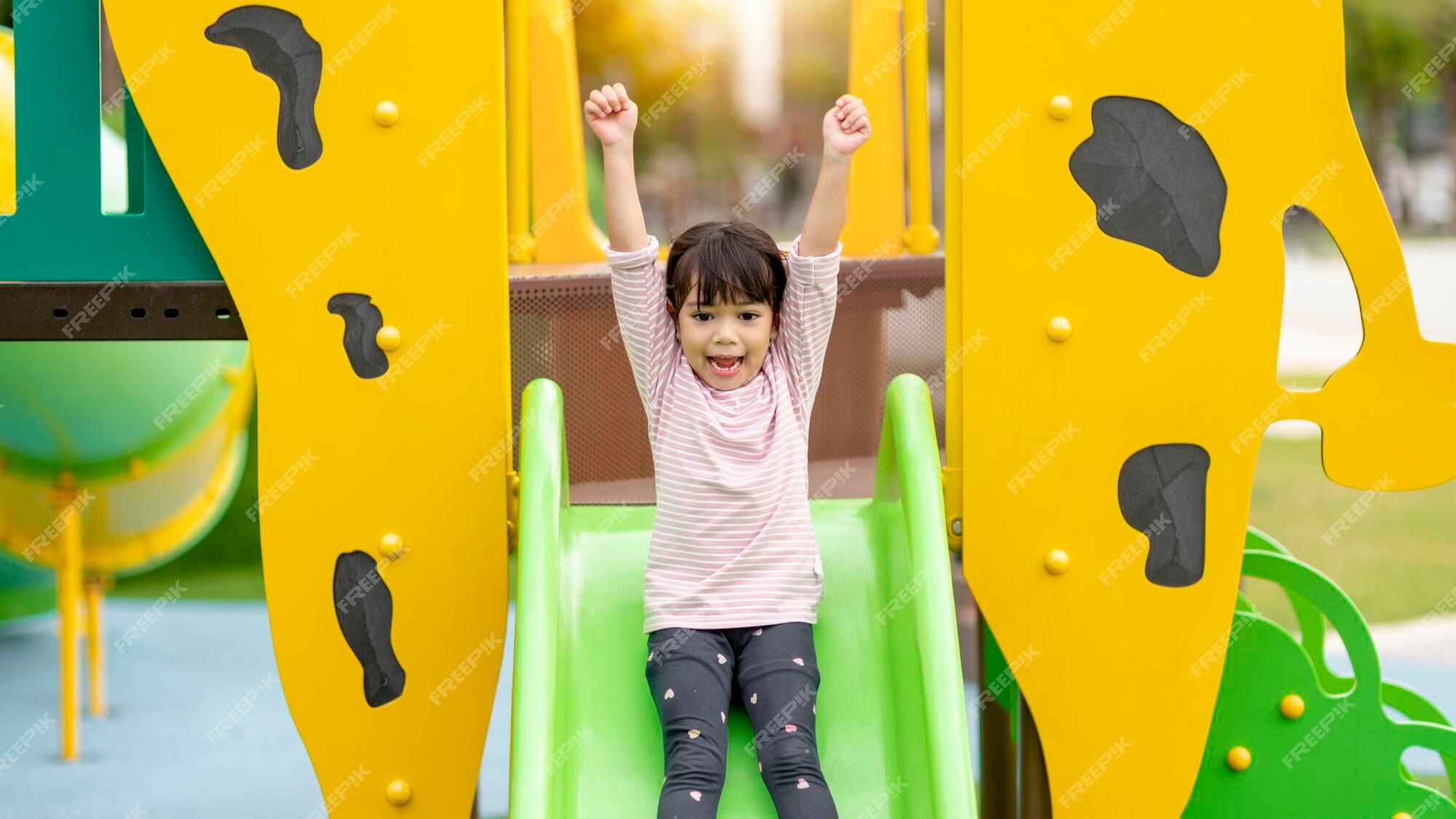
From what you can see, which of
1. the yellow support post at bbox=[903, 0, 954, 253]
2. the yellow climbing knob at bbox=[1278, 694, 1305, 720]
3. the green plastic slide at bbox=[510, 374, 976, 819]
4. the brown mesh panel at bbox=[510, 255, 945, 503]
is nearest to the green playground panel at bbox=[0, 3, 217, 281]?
the brown mesh panel at bbox=[510, 255, 945, 503]

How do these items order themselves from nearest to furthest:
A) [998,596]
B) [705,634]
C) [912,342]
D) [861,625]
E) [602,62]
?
[705,634], [861,625], [998,596], [912,342], [602,62]

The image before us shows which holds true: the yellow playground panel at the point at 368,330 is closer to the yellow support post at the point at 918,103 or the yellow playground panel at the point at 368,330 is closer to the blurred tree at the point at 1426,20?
the yellow support post at the point at 918,103

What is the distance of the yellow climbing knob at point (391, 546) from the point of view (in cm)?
276

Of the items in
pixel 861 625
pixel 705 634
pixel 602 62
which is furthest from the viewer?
pixel 602 62

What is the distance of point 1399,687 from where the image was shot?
3.63 metres

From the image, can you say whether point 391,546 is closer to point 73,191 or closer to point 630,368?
point 630,368

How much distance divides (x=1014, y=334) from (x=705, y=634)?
88 cm

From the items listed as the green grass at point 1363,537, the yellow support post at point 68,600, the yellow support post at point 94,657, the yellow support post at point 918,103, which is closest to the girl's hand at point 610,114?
the yellow support post at point 918,103

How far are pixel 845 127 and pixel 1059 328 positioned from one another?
1.98ft

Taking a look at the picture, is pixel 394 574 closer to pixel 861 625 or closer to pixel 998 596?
→ pixel 861 625

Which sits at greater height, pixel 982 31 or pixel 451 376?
pixel 982 31

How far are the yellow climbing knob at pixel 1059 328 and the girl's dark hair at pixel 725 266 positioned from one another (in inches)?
21.7

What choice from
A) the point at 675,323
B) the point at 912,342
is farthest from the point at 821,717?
the point at 912,342

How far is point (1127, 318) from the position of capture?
2.80 metres
